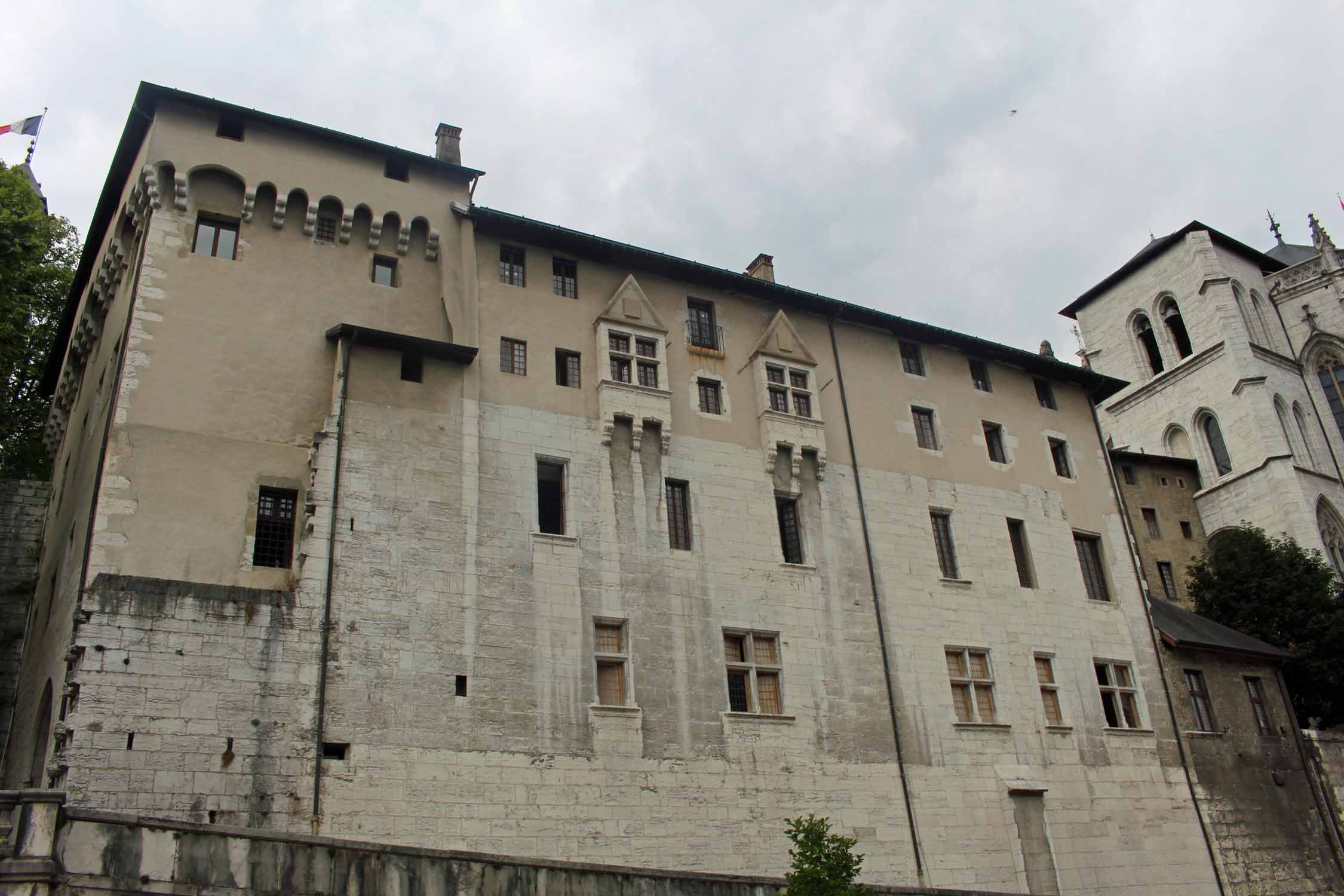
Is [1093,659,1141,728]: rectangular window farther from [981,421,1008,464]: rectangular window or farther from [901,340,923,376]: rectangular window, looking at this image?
[901,340,923,376]: rectangular window

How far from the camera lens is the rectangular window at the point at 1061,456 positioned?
35406 mm

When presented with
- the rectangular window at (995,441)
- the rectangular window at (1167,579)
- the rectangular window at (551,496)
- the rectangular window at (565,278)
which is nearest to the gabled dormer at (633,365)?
the rectangular window at (565,278)

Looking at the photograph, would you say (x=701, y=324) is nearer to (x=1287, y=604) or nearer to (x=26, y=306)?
(x=26, y=306)

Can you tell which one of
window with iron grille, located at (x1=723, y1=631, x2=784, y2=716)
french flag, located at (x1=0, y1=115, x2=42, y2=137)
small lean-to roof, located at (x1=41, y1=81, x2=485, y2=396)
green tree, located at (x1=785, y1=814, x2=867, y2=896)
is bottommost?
green tree, located at (x1=785, y1=814, x2=867, y2=896)

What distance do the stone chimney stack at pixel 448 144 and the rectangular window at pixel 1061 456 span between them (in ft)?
67.9

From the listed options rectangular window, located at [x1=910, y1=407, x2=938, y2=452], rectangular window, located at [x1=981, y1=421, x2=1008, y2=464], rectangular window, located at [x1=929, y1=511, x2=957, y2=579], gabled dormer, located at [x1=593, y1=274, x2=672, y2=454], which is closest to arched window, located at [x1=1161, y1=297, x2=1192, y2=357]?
rectangular window, located at [x1=981, y1=421, x2=1008, y2=464]

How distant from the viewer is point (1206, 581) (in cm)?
4438

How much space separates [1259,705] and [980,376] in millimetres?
13506

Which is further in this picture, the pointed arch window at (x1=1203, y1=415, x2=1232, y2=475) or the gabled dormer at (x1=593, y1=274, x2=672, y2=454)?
the pointed arch window at (x1=1203, y1=415, x2=1232, y2=475)

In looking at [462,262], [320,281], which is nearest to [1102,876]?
[462,262]

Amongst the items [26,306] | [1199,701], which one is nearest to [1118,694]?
[1199,701]

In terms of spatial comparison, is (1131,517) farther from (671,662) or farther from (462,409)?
(462,409)

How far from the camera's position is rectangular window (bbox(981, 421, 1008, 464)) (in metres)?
33.9

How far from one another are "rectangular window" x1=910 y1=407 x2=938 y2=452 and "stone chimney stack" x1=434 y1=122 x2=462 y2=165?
1492cm
